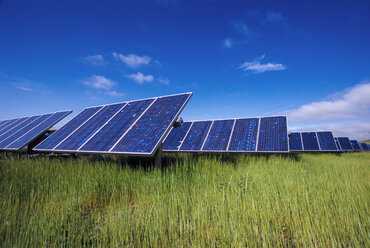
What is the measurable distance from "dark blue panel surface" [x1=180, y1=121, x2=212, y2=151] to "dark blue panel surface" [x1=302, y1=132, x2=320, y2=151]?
41.3 ft

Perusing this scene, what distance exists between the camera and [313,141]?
1972 centimetres

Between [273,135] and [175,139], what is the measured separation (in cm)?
630

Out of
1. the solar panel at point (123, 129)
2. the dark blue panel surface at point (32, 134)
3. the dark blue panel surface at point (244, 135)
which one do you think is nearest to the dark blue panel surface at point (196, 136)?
the dark blue panel surface at point (244, 135)

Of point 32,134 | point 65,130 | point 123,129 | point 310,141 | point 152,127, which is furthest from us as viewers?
point 310,141

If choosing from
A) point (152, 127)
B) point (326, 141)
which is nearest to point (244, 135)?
point (152, 127)

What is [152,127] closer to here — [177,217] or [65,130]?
[177,217]

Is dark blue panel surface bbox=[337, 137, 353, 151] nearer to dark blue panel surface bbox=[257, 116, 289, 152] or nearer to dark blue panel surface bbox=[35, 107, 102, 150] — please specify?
dark blue panel surface bbox=[257, 116, 289, 152]

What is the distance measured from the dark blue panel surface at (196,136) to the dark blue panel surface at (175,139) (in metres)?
0.47

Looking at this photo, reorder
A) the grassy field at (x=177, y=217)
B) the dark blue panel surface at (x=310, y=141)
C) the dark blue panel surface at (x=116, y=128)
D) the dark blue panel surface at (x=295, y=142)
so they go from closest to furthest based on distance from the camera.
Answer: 1. the grassy field at (x=177, y=217)
2. the dark blue panel surface at (x=116, y=128)
3. the dark blue panel surface at (x=310, y=141)
4. the dark blue panel surface at (x=295, y=142)

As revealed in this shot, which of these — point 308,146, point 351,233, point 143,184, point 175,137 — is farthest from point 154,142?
point 308,146

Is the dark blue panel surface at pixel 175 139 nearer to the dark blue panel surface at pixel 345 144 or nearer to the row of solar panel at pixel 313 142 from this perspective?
the row of solar panel at pixel 313 142

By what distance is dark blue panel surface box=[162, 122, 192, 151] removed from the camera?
39.5ft

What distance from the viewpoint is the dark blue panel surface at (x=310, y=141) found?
18578mm

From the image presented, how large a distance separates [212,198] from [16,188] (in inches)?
177
